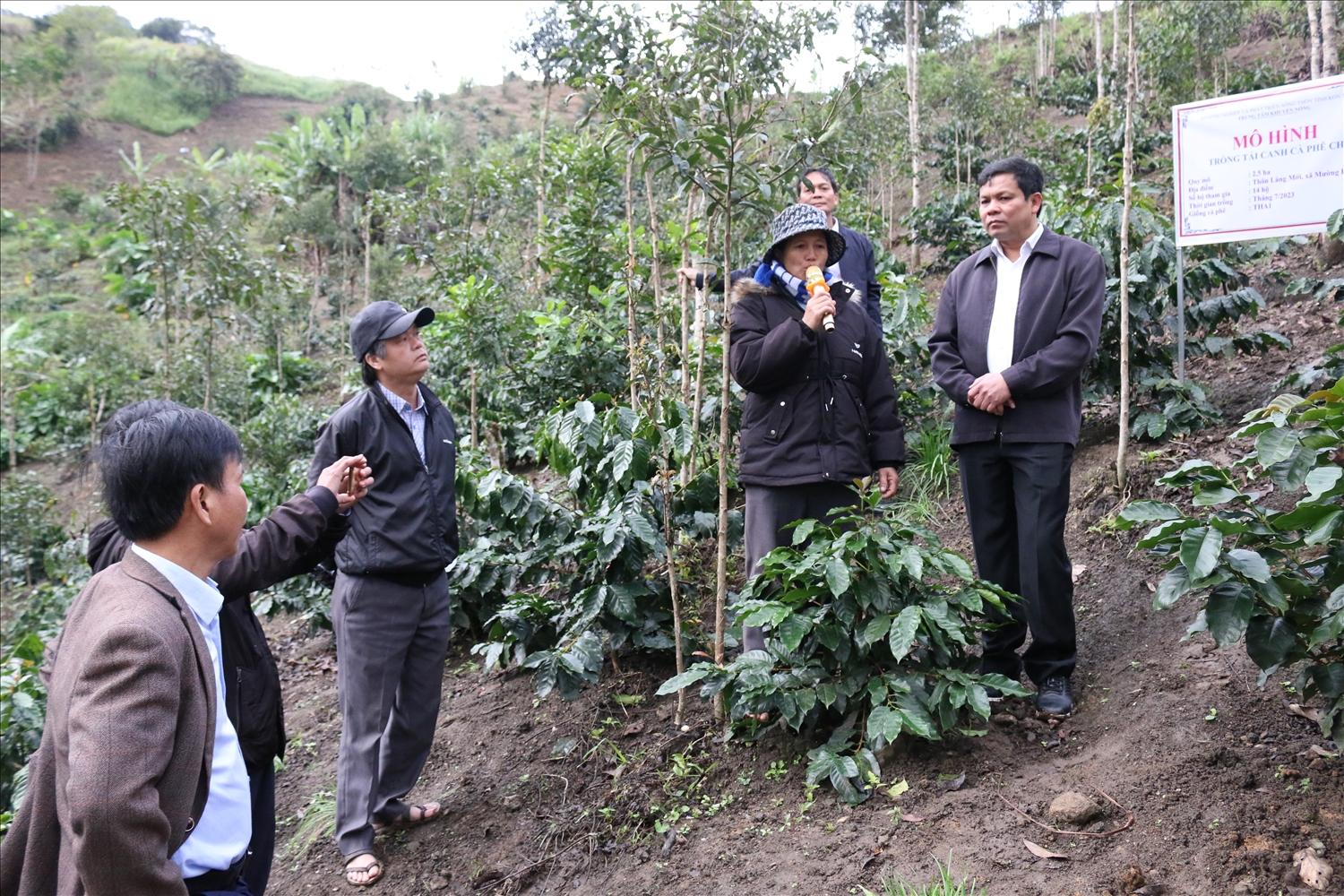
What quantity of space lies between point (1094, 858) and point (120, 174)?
144 ft

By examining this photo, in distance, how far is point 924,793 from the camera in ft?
9.50

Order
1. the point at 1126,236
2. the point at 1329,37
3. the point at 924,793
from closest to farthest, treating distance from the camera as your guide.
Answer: the point at 924,793 → the point at 1126,236 → the point at 1329,37

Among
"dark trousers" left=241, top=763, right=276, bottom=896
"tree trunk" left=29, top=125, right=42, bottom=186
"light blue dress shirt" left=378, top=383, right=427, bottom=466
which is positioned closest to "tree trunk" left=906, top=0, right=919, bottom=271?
"light blue dress shirt" left=378, top=383, right=427, bottom=466

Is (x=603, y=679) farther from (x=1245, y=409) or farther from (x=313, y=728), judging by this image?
(x=1245, y=409)

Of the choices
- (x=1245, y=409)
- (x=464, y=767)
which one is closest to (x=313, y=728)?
(x=464, y=767)

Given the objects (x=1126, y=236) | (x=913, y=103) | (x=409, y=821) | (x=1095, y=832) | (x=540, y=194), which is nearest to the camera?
(x=1095, y=832)

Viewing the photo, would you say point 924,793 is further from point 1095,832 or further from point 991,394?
point 991,394

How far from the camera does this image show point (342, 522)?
2611 mm

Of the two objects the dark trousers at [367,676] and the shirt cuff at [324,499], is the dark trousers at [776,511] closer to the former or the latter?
the dark trousers at [367,676]

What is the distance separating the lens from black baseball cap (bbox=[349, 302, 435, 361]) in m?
3.34

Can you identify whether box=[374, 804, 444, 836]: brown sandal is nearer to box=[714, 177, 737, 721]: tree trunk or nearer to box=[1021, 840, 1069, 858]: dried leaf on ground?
box=[714, 177, 737, 721]: tree trunk

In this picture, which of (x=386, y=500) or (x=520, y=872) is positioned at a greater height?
(x=386, y=500)

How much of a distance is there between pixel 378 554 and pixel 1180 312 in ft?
13.9

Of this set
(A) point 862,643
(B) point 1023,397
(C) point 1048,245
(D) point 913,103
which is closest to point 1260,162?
(C) point 1048,245
